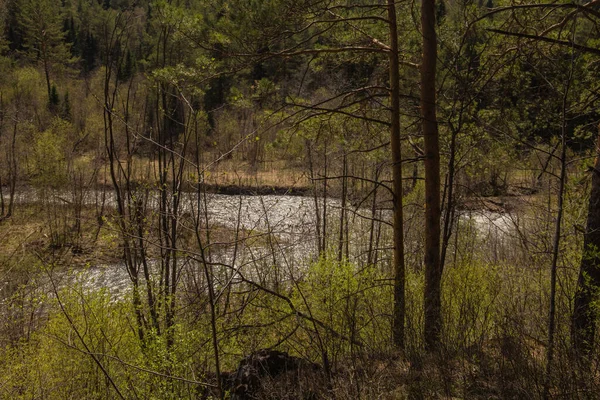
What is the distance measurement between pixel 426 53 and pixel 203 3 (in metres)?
2.79

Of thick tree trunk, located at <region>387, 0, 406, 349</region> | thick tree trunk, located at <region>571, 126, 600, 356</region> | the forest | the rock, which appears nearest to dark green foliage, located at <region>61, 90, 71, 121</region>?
the forest

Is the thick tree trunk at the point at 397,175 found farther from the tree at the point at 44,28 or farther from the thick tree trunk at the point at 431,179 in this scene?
the tree at the point at 44,28

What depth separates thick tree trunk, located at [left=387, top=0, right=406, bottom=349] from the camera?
5539mm

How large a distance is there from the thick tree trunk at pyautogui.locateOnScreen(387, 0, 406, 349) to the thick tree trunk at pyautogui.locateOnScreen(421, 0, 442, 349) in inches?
14.0

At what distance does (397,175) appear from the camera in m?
5.73

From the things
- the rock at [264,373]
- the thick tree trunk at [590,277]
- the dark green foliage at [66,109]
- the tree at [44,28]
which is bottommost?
the rock at [264,373]

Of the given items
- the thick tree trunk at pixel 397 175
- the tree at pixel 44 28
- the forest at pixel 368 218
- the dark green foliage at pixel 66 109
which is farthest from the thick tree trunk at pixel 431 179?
the tree at pixel 44 28

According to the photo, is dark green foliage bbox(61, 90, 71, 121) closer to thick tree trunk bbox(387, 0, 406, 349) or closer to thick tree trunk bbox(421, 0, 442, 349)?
thick tree trunk bbox(387, 0, 406, 349)

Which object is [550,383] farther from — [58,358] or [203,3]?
[58,358]

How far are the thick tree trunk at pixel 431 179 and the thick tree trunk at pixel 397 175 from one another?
36 cm

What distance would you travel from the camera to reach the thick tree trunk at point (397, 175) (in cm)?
554

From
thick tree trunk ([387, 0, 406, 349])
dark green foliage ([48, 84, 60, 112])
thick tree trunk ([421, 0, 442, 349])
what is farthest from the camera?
dark green foliage ([48, 84, 60, 112])

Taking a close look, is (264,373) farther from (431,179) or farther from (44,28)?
(44,28)

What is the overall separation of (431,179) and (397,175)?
0.49 metres
